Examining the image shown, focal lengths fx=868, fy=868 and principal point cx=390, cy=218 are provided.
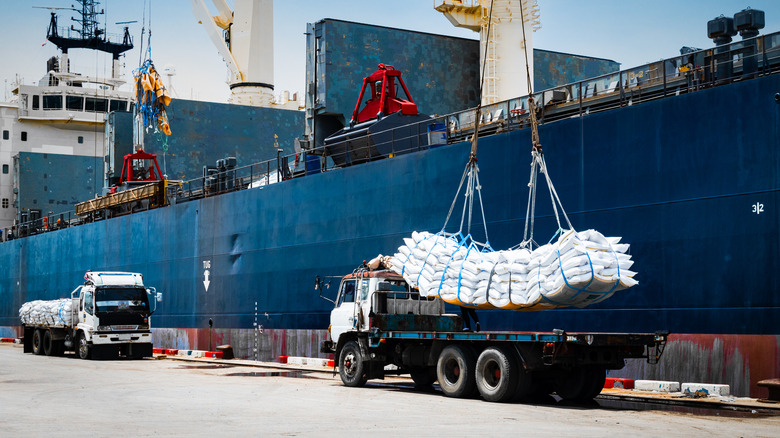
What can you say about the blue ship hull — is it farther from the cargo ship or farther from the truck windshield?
the truck windshield

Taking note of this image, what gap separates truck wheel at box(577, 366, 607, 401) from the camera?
15.9 metres

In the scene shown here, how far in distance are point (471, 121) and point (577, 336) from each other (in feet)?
38.3

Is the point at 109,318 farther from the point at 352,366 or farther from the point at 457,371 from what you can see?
the point at 457,371

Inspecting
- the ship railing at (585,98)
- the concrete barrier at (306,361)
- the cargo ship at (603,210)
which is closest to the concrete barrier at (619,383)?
the cargo ship at (603,210)

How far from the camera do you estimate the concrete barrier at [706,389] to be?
15.7 metres

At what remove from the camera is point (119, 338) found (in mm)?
29609

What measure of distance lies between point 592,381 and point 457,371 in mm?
2568

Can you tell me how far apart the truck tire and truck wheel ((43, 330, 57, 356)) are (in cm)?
2192

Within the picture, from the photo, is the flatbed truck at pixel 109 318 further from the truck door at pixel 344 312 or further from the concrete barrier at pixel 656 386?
the concrete barrier at pixel 656 386

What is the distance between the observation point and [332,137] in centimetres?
2983

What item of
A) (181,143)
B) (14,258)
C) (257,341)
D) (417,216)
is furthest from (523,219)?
(14,258)

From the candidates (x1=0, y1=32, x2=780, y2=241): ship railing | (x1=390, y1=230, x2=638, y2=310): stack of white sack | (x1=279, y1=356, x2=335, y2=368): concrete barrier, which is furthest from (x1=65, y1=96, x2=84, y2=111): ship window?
(x1=390, y1=230, x2=638, y2=310): stack of white sack

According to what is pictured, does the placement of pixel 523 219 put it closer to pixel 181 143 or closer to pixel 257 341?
pixel 257 341

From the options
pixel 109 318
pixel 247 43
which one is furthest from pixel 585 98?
pixel 247 43
